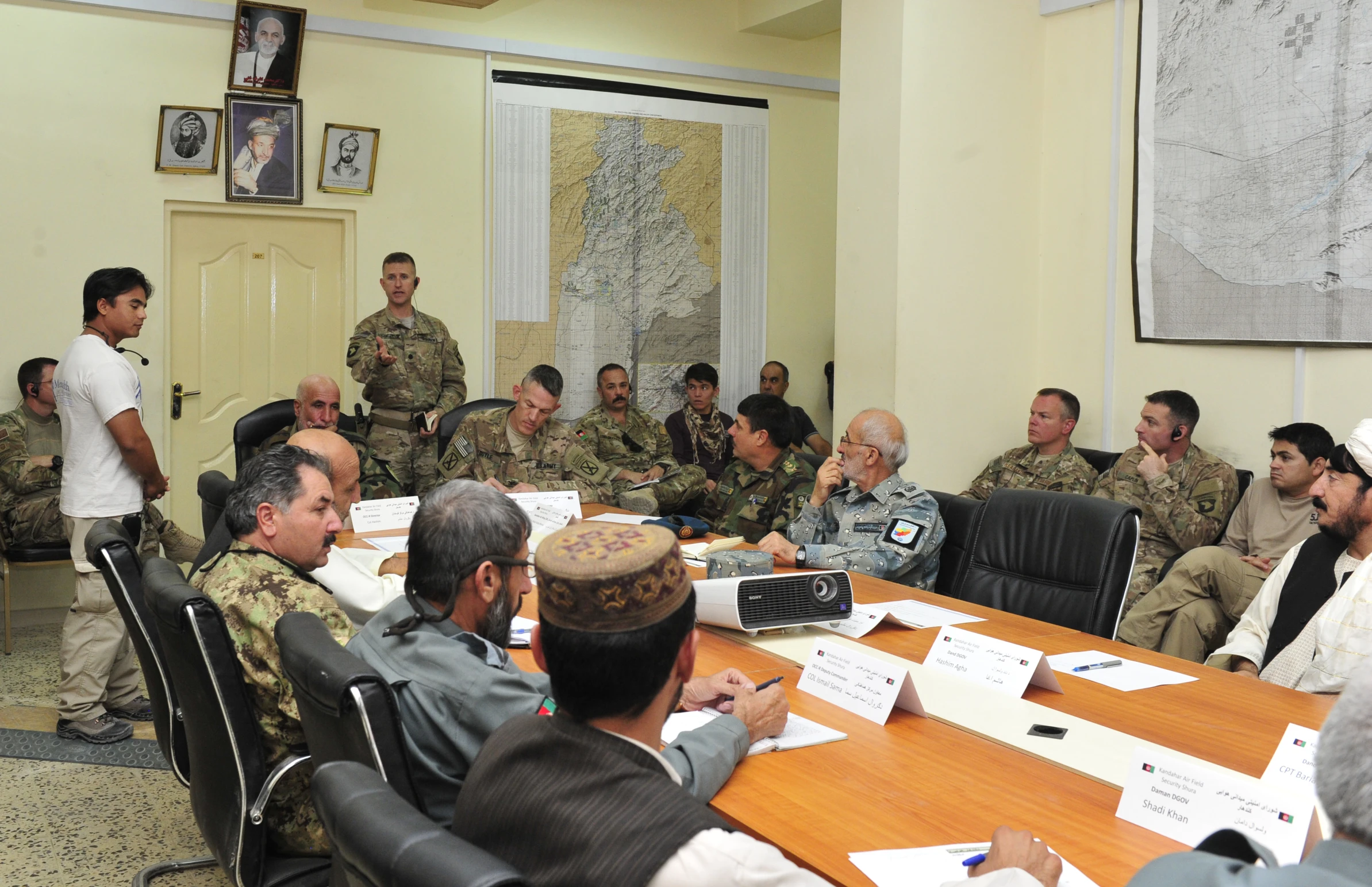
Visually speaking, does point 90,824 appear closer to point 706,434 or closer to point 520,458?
point 520,458

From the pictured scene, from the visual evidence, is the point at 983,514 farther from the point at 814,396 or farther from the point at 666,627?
the point at 814,396

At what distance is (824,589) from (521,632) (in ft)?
2.41

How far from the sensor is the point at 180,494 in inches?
254

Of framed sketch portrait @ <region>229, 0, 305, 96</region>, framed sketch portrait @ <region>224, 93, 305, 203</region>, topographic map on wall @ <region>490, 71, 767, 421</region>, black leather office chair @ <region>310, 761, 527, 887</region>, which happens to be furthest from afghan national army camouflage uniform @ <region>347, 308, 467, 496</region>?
black leather office chair @ <region>310, 761, 527, 887</region>

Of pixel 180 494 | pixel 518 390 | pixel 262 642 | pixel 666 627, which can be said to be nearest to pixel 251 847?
pixel 262 642

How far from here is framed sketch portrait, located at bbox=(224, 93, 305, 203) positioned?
6309 mm

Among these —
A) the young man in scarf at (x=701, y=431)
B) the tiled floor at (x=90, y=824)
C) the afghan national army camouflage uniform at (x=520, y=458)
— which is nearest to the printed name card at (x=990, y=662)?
the tiled floor at (x=90, y=824)

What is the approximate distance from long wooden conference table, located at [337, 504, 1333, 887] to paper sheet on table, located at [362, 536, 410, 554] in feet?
4.51

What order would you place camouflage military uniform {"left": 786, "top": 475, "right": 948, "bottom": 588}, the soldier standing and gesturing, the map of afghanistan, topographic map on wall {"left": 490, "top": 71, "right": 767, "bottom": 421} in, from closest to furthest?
camouflage military uniform {"left": 786, "top": 475, "right": 948, "bottom": 588}
the soldier standing and gesturing
topographic map on wall {"left": 490, "top": 71, "right": 767, "bottom": 421}
the map of afghanistan

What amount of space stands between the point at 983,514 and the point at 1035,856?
7.40ft

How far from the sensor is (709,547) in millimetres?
3691

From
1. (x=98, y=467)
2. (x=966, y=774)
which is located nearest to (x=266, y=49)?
(x=98, y=467)

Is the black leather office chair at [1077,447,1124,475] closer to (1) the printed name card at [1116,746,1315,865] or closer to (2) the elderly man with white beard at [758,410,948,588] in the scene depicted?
(2) the elderly man with white beard at [758,410,948,588]

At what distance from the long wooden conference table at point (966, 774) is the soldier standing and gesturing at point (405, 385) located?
12.9ft
